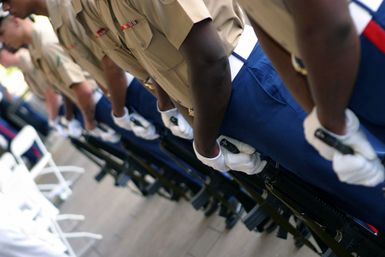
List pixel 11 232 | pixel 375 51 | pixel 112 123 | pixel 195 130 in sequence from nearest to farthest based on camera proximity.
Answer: pixel 375 51 → pixel 195 130 → pixel 11 232 → pixel 112 123

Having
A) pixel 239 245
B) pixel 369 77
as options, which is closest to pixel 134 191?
pixel 239 245

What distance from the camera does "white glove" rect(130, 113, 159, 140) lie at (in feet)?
11.1

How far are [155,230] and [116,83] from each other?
5.44ft

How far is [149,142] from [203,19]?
2232mm

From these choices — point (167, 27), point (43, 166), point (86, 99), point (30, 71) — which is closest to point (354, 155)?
point (167, 27)

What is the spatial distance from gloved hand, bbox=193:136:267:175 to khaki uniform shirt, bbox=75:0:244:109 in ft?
0.63

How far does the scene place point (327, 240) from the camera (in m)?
2.15

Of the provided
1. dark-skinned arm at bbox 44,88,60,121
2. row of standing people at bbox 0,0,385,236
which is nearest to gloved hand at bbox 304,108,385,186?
row of standing people at bbox 0,0,385,236

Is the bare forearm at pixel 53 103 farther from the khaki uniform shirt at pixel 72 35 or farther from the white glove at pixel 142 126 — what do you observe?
the khaki uniform shirt at pixel 72 35

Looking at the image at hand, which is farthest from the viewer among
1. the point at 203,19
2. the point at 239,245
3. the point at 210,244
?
the point at 210,244

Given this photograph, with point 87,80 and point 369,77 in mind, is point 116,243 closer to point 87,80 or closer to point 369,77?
point 87,80

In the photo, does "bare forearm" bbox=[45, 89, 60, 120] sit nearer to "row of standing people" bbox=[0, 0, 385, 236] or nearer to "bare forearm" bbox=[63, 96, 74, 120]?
"bare forearm" bbox=[63, 96, 74, 120]

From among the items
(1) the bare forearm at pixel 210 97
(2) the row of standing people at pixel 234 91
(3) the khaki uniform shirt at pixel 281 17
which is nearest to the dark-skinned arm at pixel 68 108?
(2) the row of standing people at pixel 234 91

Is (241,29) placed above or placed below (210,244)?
above
